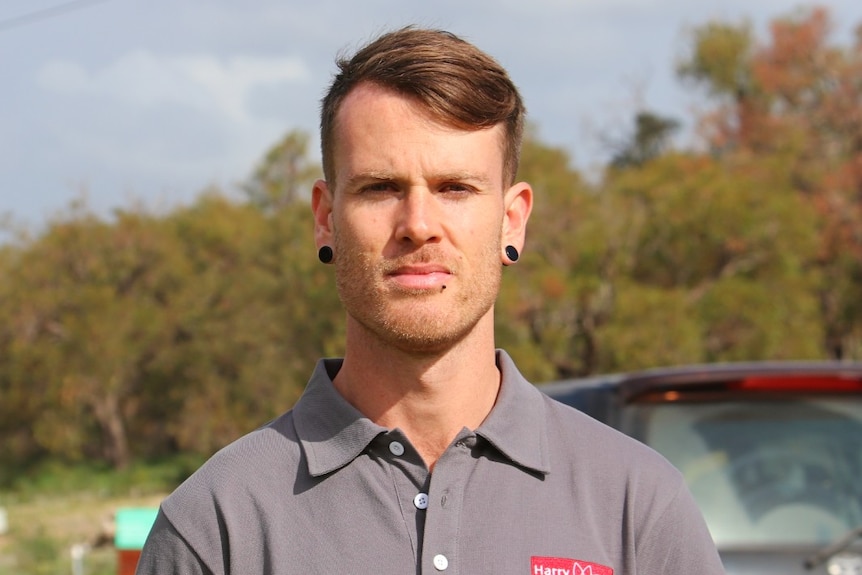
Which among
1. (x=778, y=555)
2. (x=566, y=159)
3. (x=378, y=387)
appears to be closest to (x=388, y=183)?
(x=378, y=387)

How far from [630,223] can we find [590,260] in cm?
156

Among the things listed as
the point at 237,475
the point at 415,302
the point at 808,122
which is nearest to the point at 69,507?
the point at 808,122

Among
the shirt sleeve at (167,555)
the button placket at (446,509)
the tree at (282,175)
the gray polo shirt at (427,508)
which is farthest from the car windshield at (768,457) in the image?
the tree at (282,175)

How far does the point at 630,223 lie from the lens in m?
32.0

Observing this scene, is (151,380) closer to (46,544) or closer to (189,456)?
(189,456)

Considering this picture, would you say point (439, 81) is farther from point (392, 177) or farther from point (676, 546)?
point (676, 546)

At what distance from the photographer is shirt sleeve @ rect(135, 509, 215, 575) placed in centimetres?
218

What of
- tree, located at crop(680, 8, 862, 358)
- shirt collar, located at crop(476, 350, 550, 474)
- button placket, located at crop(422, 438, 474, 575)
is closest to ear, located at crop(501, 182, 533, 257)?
shirt collar, located at crop(476, 350, 550, 474)

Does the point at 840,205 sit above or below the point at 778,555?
above

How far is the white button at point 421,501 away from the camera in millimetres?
2209

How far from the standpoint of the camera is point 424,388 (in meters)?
2.35

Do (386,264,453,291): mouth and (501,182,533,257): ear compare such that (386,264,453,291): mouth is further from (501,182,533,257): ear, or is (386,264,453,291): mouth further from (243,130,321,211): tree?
(243,130,321,211): tree

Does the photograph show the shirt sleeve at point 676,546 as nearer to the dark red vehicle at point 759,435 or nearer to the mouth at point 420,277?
the mouth at point 420,277

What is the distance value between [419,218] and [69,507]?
31724 millimetres
